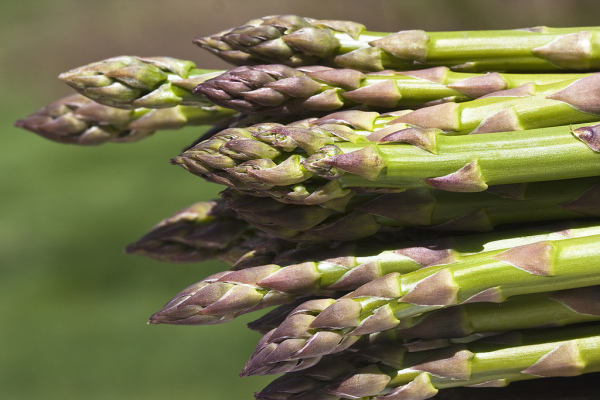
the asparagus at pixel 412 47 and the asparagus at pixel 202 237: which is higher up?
the asparagus at pixel 412 47

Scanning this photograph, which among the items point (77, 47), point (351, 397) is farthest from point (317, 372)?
point (77, 47)

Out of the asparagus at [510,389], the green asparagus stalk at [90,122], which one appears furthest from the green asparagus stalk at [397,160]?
the green asparagus stalk at [90,122]

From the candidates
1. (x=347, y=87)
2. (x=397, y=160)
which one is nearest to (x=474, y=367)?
(x=397, y=160)

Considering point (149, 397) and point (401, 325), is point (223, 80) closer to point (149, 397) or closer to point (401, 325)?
point (401, 325)

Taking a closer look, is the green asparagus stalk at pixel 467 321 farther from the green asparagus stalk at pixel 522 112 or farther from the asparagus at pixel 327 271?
the green asparagus stalk at pixel 522 112

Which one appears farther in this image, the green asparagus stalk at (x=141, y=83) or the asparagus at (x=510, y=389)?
the green asparagus stalk at (x=141, y=83)

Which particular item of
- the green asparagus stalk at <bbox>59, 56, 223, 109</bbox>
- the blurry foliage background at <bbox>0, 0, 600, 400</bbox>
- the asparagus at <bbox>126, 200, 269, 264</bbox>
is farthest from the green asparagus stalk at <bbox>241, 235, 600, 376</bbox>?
the blurry foliage background at <bbox>0, 0, 600, 400</bbox>

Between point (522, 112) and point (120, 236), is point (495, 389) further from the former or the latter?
point (120, 236)
